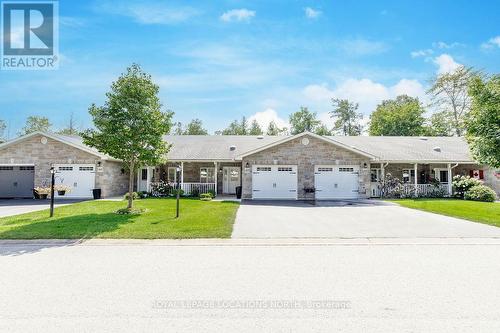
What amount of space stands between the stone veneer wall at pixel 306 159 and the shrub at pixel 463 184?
22.0 feet

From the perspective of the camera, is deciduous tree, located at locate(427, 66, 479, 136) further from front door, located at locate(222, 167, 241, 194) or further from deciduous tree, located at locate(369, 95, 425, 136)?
front door, located at locate(222, 167, 241, 194)

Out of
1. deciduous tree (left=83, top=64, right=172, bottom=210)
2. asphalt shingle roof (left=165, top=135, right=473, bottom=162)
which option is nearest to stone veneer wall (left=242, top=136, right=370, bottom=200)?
asphalt shingle roof (left=165, top=135, right=473, bottom=162)

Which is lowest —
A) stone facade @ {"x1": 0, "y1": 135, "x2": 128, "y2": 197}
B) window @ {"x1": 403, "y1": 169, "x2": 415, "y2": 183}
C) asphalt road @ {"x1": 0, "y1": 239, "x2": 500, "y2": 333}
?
asphalt road @ {"x1": 0, "y1": 239, "x2": 500, "y2": 333}

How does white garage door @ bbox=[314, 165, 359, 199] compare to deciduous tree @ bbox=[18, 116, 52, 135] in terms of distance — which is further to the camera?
deciduous tree @ bbox=[18, 116, 52, 135]

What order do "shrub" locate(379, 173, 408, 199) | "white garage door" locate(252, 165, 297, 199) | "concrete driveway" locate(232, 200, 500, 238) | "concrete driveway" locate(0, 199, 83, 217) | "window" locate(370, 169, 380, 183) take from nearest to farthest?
"concrete driveway" locate(232, 200, 500, 238) → "concrete driveway" locate(0, 199, 83, 217) → "white garage door" locate(252, 165, 297, 199) → "shrub" locate(379, 173, 408, 199) → "window" locate(370, 169, 380, 183)

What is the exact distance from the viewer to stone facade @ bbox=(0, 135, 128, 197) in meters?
21.2

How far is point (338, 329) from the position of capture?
12.2 ft

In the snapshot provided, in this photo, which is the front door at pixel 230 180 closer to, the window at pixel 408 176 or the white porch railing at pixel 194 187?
the white porch railing at pixel 194 187

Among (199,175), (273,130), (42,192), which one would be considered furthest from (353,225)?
(273,130)

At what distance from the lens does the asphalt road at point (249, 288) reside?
392 centimetres

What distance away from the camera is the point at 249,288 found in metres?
5.11

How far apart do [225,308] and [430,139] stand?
30.1m

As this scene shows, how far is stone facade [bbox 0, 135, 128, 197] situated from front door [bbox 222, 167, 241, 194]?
836 cm

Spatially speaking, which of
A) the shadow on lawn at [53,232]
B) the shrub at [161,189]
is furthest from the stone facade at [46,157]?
the shadow on lawn at [53,232]
